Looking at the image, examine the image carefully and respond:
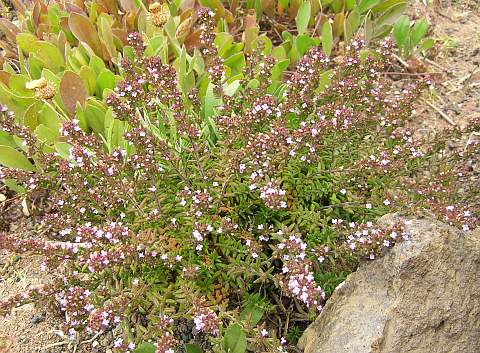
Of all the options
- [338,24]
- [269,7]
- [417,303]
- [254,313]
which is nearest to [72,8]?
[269,7]

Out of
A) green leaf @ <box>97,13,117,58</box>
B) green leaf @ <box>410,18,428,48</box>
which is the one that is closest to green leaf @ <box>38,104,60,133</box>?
green leaf @ <box>97,13,117,58</box>

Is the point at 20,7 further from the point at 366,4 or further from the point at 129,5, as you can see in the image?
the point at 366,4

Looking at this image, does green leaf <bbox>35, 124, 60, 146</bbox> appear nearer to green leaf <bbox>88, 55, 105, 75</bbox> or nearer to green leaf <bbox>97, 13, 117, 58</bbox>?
green leaf <bbox>88, 55, 105, 75</bbox>

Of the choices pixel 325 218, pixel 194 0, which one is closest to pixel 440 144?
pixel 325 218

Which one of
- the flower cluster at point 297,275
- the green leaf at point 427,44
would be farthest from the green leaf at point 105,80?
the green leaf at point 427,44

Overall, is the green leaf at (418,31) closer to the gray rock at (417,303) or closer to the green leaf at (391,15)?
the green leaf at (391,15)
